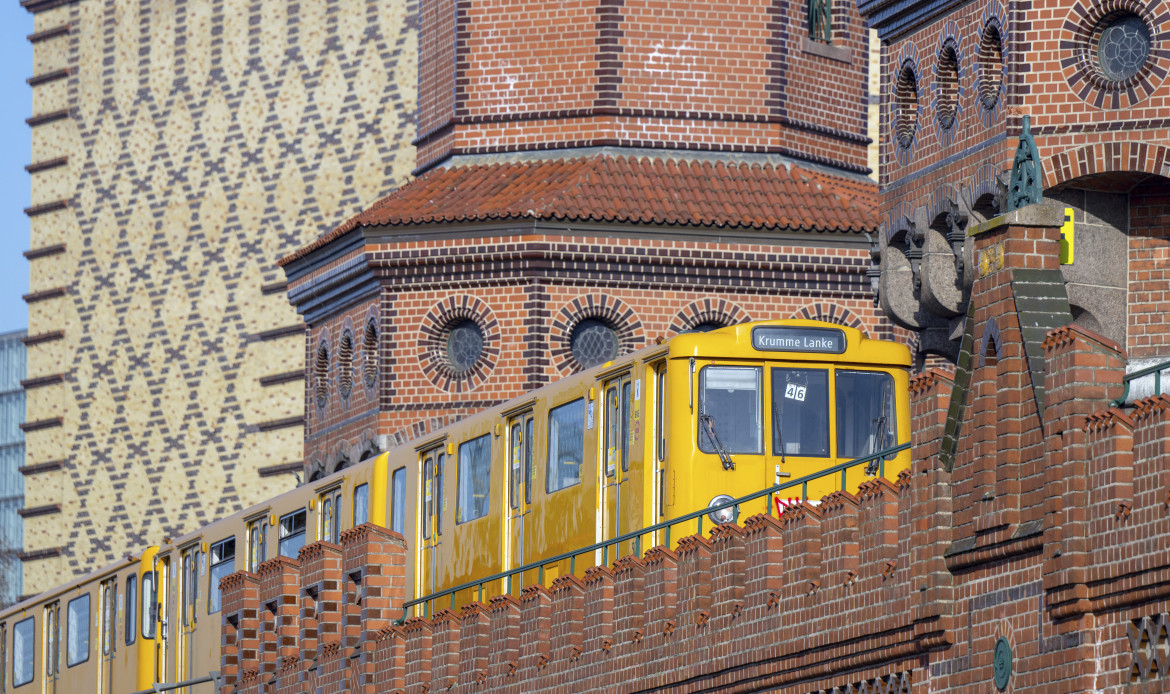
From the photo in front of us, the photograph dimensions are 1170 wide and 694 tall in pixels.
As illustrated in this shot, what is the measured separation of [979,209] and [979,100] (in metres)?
1.05

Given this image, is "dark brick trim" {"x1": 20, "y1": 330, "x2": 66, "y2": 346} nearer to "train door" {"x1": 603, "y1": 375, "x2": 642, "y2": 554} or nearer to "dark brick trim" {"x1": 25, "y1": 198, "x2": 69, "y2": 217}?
"dark brick trim" {"x1": 25, "y1": 198, "x2": 69, "y2": 217}

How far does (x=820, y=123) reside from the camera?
121ft

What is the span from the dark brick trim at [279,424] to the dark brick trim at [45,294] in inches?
309

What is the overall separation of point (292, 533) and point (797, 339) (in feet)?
30.6

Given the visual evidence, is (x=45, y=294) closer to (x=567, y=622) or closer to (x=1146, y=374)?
(x=567, y=622)

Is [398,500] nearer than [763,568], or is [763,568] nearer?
[763,568]

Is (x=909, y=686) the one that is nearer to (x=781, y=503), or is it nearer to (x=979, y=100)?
(x=781, y=503)

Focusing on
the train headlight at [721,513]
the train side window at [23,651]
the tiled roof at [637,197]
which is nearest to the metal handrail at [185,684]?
the tiled roof at [637,197]

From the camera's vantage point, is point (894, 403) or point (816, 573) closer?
point (816, 573)

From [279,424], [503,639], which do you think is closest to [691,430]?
[503,639]

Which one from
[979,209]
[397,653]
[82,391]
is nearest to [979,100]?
[979,209]

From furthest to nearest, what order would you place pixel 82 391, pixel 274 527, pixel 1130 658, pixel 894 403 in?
pixel 82 391, pixel 274 527, pixel 894 403, pixel 1130 658

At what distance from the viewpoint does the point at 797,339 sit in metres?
23.8

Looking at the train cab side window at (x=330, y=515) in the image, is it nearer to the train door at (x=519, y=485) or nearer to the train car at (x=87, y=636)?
the train door at (x=519, y=485)
